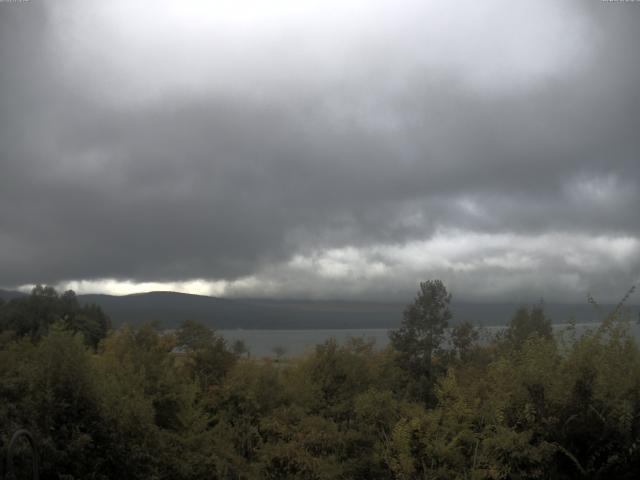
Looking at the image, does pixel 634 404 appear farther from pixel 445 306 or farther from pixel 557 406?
pixel 445 306

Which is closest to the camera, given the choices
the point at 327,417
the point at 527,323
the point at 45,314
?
the point at 327,417

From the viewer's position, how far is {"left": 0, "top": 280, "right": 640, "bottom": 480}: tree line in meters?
13.8

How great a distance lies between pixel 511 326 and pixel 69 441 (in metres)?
25.7

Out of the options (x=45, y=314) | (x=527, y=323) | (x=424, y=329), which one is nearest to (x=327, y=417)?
(x=424, y=329)

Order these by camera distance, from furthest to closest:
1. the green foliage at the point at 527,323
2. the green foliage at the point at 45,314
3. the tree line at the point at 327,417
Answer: the green foliage at the point at 45,314 < the green foliage at the point at 527,323 < the tree line at the point at 327,417

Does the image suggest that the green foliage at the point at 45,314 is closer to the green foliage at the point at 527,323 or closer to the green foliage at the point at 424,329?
the green foliage at the point at 424,329

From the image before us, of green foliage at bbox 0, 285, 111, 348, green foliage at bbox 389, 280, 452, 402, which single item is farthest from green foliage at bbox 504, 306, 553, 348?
green foliage at bbox 0, 285, 111, 348

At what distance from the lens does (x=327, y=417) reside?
2375cm

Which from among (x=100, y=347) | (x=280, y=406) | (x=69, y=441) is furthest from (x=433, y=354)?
(x=100, y=347)

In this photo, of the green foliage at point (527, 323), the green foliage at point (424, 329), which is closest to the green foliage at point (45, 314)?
the green foliage at point (424, 329)

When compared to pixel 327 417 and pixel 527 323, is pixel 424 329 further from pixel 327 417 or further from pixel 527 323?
pixel 327 417

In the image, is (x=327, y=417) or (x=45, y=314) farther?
(x=45, y=314)

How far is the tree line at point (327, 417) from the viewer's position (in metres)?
13.8

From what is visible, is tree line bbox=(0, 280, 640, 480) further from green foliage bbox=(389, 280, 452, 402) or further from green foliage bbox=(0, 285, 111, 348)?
green foliage bbox=(0, 285, 111, 348)
